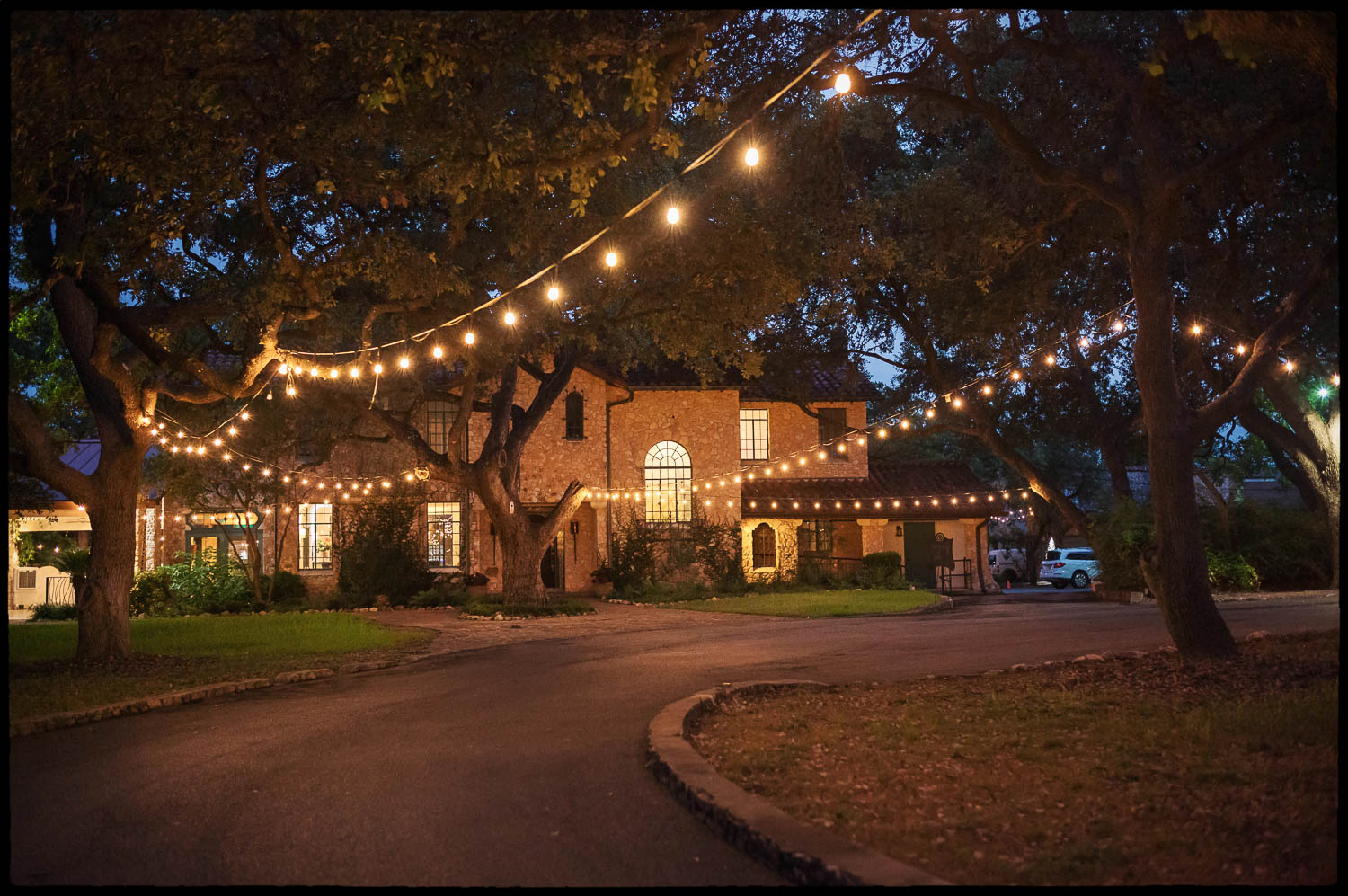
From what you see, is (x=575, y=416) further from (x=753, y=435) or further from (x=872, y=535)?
(x=872, y=535)

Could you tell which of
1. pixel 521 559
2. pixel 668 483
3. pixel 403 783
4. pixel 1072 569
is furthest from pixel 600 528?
pixel 403 783

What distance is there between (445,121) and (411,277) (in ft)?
16.2

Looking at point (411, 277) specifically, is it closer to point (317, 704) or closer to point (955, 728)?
point (317, 704)

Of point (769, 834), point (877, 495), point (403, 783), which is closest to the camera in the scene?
point (769, 834)

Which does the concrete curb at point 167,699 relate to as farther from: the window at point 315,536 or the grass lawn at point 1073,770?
the window at point 315,536

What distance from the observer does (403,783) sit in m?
7.26

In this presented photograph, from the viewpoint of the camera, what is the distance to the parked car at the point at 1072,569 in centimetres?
3997

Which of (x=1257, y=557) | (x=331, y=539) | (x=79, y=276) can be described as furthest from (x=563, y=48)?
(x=1257, y=557)

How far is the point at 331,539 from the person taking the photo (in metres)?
29.8

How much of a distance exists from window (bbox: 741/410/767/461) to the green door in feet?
18.0

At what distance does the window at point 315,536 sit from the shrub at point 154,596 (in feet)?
13.4

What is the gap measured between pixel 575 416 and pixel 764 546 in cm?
772

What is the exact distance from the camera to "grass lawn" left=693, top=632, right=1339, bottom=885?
16.1 feet

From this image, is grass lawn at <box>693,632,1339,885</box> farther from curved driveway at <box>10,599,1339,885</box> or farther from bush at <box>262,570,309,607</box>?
bush at <box>262,570,309,607</box>
